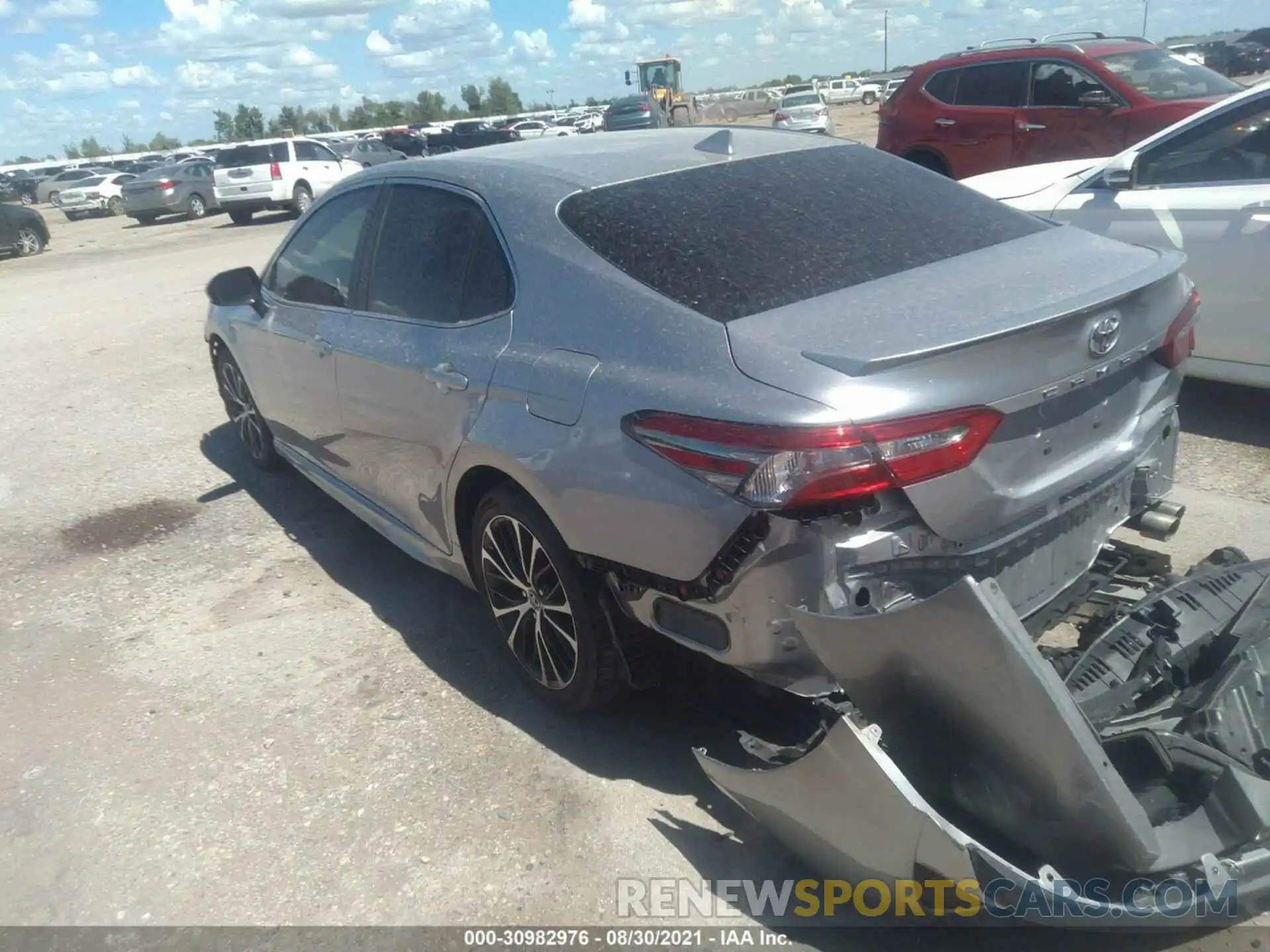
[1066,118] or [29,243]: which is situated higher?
[1066,118]

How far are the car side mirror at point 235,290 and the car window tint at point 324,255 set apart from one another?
3.5 inches

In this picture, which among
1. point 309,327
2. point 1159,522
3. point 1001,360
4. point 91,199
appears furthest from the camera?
point 91,199

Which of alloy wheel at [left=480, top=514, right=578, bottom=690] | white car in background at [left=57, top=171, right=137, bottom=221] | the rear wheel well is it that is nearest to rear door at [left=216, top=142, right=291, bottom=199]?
white car in background at [left=57, top=171, right=137, bottom=221]

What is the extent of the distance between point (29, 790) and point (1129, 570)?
3659 millimetres

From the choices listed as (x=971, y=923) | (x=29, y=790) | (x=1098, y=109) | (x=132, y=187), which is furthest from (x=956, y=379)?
(x=132, y=187)

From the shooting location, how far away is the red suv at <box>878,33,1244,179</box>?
894 cm

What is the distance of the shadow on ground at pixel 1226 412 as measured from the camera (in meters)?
5.34

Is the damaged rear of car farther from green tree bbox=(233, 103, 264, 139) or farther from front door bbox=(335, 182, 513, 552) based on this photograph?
green tree bbox=(233, 103, 264, 139)

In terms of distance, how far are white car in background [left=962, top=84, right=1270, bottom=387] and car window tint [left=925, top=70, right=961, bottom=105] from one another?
17.0ft

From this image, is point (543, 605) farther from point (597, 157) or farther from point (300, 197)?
A: point (300, 197)

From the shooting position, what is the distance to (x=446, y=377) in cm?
341

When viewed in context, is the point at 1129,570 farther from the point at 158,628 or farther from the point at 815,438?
the point at 158,628

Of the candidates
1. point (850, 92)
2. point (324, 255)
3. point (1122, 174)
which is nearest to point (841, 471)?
point (324, 255)

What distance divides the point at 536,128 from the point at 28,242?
94.6 ft
